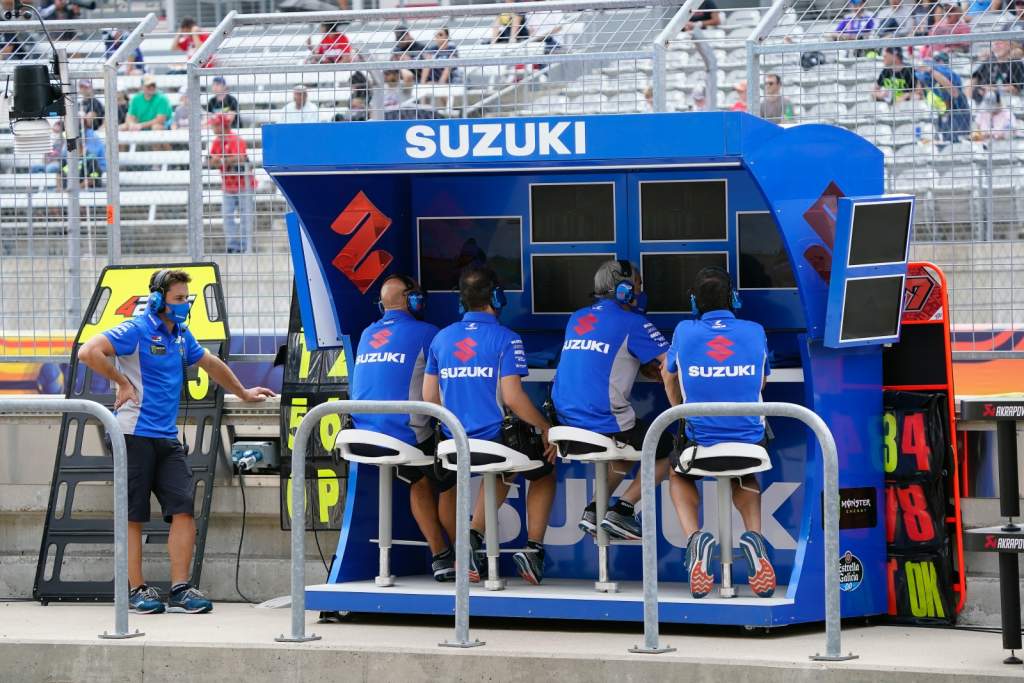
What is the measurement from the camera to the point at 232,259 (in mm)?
9461

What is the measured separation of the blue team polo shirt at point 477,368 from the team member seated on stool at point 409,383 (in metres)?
0.31

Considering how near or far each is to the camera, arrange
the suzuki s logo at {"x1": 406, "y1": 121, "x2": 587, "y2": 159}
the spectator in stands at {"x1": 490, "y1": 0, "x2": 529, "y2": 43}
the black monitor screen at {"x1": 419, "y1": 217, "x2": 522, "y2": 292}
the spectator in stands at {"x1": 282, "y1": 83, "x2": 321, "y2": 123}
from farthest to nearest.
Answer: the spectator in stands at {"x1": 282, "y1": 83, "x2": 321, "y2": 123} → the spectator in stands at {"x1": 490, "y1": 0, "x2": 529, "y2": 43} → the black monitor screen at {"x1": 419, "y1": 217, "x2": 522, "y2": 292} → the suzuki s logo at {"x1": 406, "y1": 121, "x2": 587, "y2": 159}

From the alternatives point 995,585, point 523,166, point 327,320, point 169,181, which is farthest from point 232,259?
point 995,585

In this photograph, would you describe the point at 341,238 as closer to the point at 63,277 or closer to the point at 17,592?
the point at 63,277

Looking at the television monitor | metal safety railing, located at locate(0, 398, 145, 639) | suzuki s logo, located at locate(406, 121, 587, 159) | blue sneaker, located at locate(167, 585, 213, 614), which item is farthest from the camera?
blue sneaker, located at locate(167, 585, 213, 614)

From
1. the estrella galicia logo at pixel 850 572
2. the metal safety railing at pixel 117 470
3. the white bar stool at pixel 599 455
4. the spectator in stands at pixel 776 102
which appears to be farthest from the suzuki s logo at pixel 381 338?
the spectator in stands at pixel 776 102

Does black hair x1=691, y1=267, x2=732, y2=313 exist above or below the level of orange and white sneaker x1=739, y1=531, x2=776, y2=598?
above

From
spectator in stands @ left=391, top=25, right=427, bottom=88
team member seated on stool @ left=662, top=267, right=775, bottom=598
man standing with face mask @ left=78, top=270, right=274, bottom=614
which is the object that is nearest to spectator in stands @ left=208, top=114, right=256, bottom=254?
spectator in stands @ left=391, top=25, right=427, bottom=88

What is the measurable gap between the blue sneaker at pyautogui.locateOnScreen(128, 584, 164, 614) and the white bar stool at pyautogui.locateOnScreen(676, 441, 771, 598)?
2.78 meters

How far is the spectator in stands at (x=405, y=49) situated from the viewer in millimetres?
9438

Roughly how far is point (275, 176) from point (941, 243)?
3.35 metres

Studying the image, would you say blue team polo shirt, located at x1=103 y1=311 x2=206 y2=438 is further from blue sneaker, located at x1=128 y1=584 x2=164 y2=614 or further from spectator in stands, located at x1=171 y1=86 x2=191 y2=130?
spectator in stands, located at x1=171 y1=86 x2=191 y2=130

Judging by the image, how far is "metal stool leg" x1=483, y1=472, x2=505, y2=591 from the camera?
7.53 meters

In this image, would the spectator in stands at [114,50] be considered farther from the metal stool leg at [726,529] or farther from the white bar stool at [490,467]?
the metal stool leg at [726,529]
